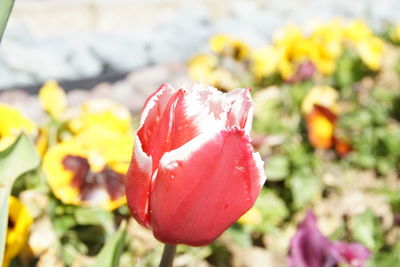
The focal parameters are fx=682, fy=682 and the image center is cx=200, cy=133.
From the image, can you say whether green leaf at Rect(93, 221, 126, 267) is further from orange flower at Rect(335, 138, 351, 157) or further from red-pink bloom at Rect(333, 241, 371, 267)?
orange flower at Rect(335, 138, 351, 157)

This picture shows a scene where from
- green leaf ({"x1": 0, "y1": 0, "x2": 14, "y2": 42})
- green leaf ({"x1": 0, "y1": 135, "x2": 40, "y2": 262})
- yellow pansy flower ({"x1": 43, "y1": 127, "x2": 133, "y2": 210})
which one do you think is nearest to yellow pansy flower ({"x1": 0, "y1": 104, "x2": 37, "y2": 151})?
yellow pansy flower ({"x1": 43, "y1": 127, "x2": 133, "y2": 210})

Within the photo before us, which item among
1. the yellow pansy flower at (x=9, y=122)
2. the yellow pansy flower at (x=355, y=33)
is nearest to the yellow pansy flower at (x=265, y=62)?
the yellow pansy flower at (x=355, y=33)

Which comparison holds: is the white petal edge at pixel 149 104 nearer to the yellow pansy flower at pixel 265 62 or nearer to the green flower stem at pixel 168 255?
the green flower stem at pixel 168 255

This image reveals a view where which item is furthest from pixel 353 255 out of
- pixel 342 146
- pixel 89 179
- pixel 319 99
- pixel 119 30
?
pixel 119 30

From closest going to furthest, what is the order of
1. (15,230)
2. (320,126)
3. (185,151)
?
(185,151) < (15,230) < (320,126)

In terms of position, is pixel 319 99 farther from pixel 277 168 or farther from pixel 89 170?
pixel 89 170

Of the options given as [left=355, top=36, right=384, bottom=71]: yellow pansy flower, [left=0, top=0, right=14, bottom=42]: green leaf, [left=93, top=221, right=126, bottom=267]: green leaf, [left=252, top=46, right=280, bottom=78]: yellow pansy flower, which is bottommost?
[left=355, top=36, right=384, bottom=71]: yellow pansy flower

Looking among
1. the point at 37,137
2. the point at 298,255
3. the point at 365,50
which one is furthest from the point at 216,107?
the point at 365,50

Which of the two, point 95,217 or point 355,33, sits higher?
point 95,217
